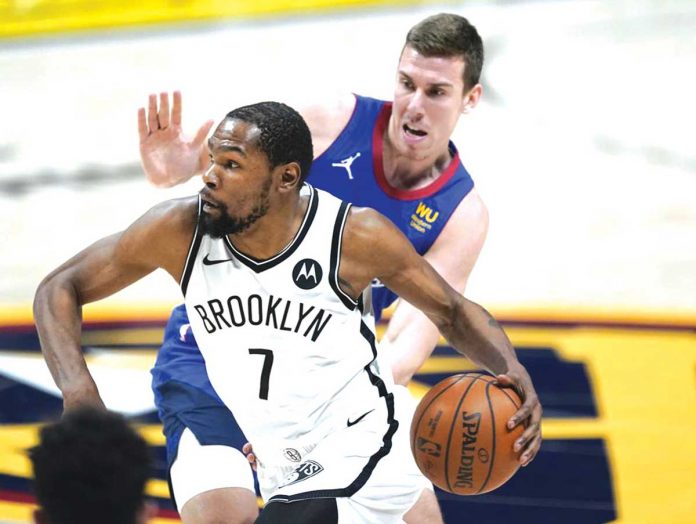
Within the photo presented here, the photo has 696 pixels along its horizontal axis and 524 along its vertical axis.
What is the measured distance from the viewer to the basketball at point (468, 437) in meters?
4.08

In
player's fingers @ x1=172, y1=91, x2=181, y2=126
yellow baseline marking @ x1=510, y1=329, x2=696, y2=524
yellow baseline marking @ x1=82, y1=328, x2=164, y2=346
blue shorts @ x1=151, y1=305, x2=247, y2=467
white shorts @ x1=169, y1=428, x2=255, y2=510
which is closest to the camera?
white shorts @ x1=169, y1=428, x2=255, y2=510

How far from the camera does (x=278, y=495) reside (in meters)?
4.10

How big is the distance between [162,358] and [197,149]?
2.83 ft

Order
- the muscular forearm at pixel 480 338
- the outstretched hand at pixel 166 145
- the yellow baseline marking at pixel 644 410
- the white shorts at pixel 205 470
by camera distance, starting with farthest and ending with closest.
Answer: the yellow baseline marking at pixel 644 410, the outstretched hand at pixel 166 145, the white shorts at pixel 205 470, the muscular forearm at pixel 480 338

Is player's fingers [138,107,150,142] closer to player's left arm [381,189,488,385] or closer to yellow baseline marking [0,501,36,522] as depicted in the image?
player's left arm [381,189,488,385]

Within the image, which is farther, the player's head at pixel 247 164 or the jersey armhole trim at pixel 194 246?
the jersey armhole trim at pixel 194 246

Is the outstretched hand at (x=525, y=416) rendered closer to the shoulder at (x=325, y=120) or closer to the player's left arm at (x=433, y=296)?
the player's left arm at (x=433, y=296)

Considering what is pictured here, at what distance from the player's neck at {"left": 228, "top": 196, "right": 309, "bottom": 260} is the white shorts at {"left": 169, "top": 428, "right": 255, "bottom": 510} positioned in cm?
85

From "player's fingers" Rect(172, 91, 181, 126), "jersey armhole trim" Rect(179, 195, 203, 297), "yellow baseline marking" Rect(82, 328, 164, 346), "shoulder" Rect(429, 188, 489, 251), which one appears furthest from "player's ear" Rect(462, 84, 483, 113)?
"yellow baseline marking" Rect(82, 328, 164, 346)

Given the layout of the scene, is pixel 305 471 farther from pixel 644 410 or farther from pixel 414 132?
pixel 644 410

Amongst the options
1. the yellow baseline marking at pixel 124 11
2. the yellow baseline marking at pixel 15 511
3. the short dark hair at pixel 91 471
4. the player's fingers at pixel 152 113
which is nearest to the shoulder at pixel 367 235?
the player's fingers at pixel 152 113

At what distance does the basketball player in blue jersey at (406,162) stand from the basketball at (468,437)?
81cm

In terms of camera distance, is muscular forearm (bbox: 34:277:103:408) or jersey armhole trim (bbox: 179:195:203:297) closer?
muscular forearm (bbox: 34:277:103:408)

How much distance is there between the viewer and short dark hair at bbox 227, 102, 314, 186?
3988 millimetres
